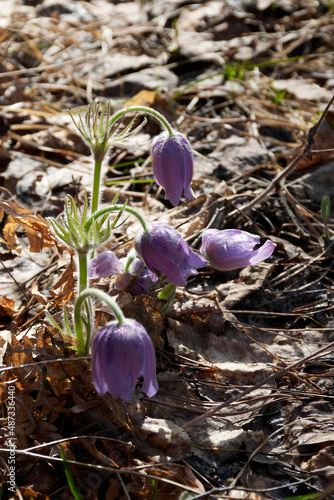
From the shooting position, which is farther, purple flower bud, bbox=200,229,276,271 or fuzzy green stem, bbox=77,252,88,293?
purple flower bud, bbox=200,229,276,271

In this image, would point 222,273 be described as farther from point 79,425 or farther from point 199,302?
point 79,425

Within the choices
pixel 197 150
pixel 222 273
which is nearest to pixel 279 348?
pixel 222 273

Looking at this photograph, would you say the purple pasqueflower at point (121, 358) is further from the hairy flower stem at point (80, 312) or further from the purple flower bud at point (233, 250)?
the purple flower bud at point (233, 250)

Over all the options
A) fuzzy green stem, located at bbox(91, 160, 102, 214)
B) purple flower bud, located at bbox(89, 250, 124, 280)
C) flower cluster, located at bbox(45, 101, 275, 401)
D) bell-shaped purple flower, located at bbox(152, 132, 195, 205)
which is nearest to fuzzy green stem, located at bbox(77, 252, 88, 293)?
flower cluster, located at bbox(45, 101, 275, 401)

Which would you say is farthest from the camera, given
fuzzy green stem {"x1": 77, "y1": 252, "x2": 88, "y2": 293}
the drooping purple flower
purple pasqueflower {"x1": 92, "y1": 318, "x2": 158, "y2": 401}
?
the drooping purple flower

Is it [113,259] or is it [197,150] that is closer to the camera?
[113,259]

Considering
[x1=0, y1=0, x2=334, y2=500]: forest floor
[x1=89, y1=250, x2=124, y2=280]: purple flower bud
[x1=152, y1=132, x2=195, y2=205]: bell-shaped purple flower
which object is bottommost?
[x1=0, y1=0, x2=334, y2=500]: forest floor

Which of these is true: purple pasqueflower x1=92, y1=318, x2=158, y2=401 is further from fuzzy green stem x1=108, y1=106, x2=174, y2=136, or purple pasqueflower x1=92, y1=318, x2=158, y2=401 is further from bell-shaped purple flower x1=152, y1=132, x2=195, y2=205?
fuzzy green stem x1=108, y1=106, x2=174, y2=136

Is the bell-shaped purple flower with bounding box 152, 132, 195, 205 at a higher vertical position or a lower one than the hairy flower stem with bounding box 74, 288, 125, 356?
higher
